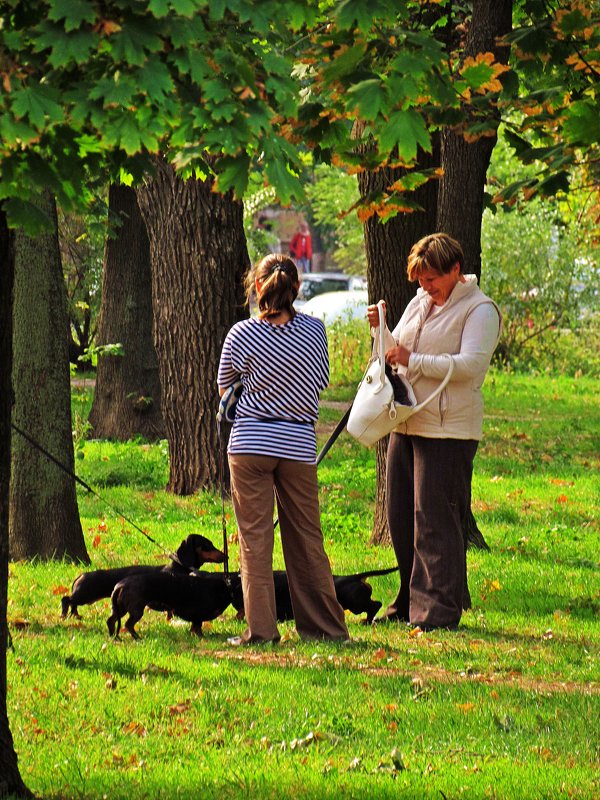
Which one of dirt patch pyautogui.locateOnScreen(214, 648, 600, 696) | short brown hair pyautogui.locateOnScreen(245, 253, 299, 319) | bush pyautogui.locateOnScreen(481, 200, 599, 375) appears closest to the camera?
dirt patch pyautogui.locateOnScreen(214, 648, 600, 696)

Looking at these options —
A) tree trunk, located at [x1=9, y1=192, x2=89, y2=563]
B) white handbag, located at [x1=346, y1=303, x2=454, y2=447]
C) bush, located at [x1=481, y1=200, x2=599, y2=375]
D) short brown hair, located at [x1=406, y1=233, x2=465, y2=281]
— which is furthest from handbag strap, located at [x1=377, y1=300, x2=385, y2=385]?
bush, located at [x1=481, y1=200, x2=599, y2=375]

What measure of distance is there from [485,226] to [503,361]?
2952 millimetres

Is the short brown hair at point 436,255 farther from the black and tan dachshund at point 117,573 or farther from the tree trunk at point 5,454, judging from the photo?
the tree trunk at point 5,454

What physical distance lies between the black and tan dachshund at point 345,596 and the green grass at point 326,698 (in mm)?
119

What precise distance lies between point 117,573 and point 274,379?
151 centimetres

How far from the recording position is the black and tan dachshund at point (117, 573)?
7.39 meters

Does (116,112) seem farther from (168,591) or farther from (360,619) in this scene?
(360,619)

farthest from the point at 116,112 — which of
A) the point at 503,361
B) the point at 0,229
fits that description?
the point at 503,361

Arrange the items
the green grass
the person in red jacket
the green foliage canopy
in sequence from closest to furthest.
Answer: the green foliage canopy
the green grass
the person in red jacket

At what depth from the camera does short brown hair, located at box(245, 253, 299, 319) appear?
673cm

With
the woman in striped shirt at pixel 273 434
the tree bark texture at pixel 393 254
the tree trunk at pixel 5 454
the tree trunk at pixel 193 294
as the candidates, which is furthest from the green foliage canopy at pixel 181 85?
the tree trunk at pixel 193 294

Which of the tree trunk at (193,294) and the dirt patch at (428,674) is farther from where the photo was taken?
the tree trunk at (193,294)

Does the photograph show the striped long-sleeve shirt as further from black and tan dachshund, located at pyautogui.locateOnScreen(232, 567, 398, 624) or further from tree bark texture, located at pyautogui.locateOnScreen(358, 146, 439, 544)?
tree bark texture, located at pyautogui.locateOnScreen(358, 146, 439, 544)

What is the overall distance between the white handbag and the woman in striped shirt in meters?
0.37
